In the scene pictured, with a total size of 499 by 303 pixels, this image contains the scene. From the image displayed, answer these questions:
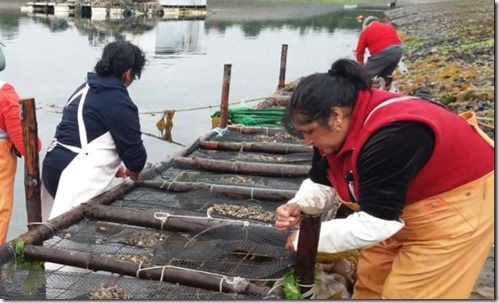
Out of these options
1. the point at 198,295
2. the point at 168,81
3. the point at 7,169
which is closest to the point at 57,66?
the point at 168,81

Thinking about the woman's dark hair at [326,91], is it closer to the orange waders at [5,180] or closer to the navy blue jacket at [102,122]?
the navy blue jacket at [102,122]

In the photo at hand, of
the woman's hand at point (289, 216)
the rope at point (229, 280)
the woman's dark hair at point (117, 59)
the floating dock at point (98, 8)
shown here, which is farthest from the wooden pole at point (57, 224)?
the floating dock at point (98, 8)

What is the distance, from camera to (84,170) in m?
4.66

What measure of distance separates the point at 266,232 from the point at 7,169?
226 centimetres

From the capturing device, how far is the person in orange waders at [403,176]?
262cm

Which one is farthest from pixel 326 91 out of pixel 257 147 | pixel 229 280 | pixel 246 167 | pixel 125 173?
pixel 257 147

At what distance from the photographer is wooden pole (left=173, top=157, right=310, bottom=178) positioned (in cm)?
648

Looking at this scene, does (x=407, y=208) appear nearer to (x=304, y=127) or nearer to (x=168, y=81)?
(x=304, y=127)

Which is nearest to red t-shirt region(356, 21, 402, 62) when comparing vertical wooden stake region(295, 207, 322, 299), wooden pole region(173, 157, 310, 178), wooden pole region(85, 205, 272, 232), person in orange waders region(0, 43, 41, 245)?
wooden pole region(173, 157, 310, 178)

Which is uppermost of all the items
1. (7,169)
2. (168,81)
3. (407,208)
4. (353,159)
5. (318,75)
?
(318,75)

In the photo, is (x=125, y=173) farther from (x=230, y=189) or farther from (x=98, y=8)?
(x=98, y=8)

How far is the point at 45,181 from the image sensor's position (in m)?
4.92

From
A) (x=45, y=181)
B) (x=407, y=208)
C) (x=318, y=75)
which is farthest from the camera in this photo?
(x=45, y=181)

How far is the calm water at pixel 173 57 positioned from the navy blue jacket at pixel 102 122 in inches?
75.8
